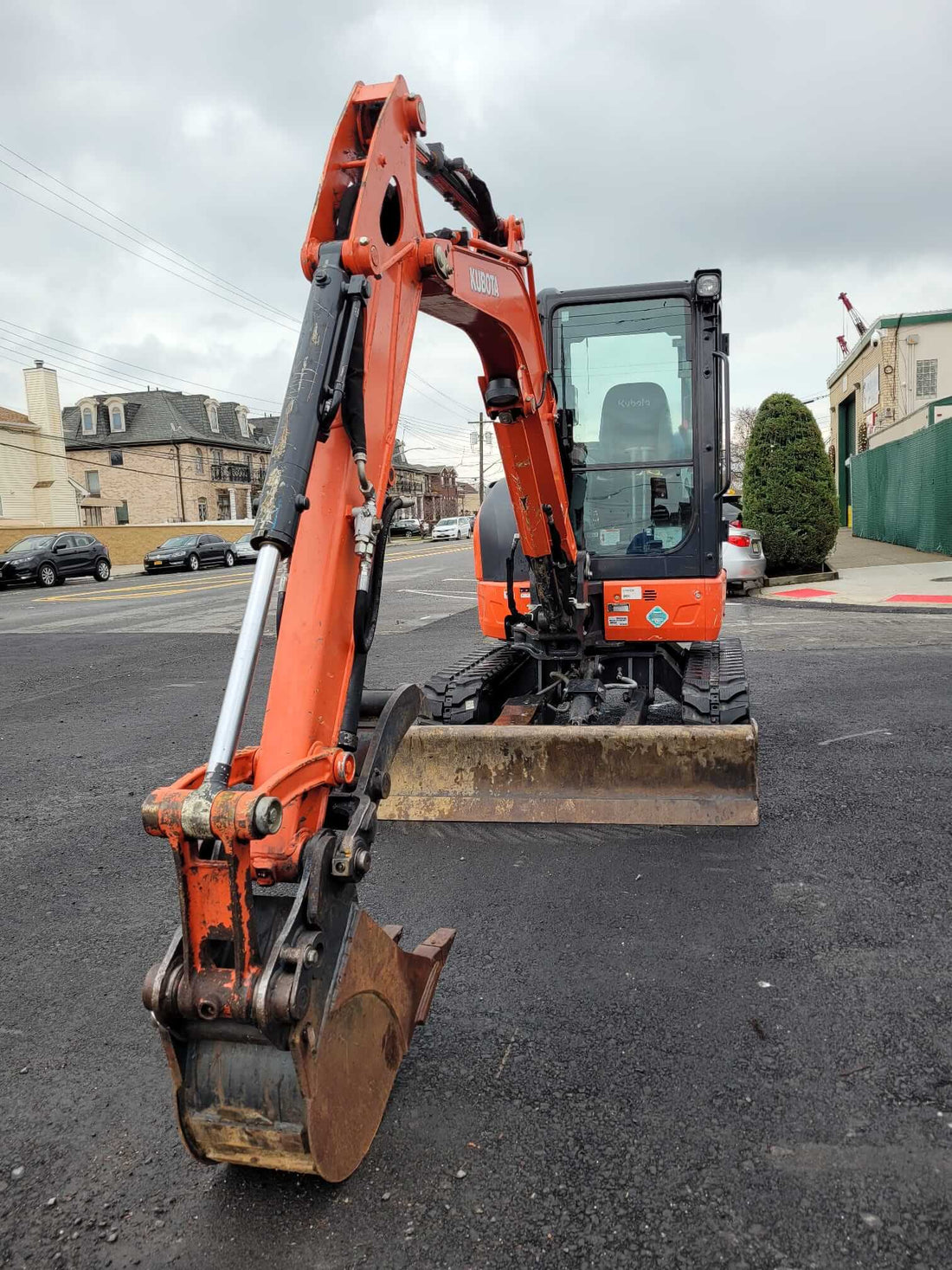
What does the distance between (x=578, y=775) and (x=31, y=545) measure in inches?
1074

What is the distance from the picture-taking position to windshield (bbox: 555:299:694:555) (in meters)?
6.22

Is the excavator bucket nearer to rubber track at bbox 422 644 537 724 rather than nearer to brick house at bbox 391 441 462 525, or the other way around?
rubber track at bbox 422 644 537 724

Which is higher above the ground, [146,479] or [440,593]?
[146,479]

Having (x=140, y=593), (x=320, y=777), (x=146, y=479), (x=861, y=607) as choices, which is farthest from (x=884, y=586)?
(x=146, y=479)

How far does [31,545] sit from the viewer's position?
28.5 metres

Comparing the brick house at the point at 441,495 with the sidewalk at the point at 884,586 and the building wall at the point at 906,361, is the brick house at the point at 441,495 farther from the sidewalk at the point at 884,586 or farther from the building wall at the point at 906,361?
the sidewalk at the point at 884,586

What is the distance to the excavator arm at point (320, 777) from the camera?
2197 mm

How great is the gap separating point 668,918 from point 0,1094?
7.93ft

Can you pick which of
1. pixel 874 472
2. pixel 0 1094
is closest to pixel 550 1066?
pixel 0 1094

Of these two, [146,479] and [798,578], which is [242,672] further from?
[146,479]

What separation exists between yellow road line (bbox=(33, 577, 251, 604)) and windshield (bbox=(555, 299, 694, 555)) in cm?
1647

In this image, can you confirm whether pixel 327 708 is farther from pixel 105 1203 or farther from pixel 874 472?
pixel 874 472

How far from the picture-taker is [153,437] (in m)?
60.0

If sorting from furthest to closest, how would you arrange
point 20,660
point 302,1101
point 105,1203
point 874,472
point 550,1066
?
1. point 874,472
2. point 20,660
3. point 550,1066
4. point 105,1203
5. point 302,1101
